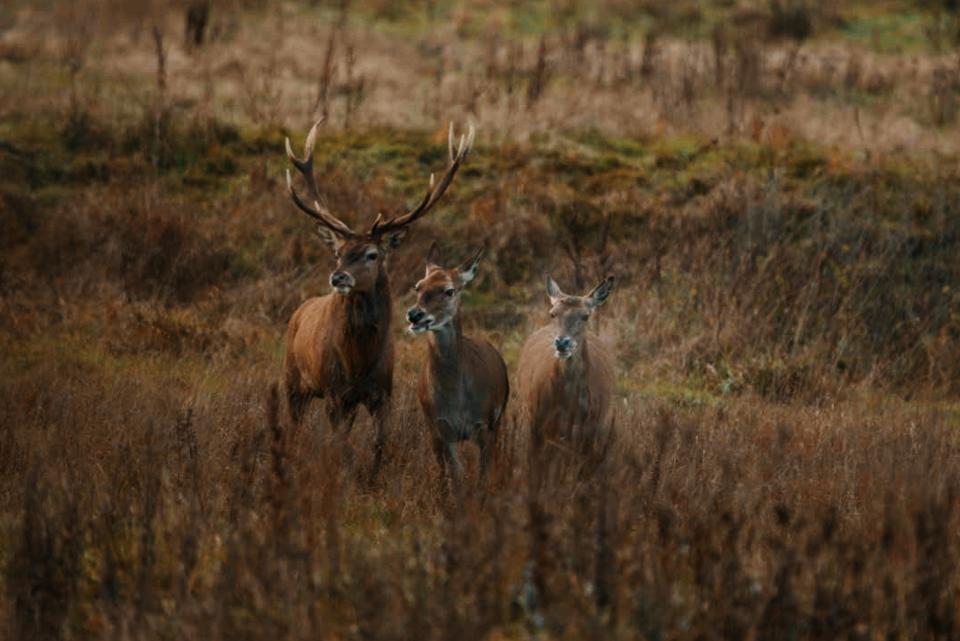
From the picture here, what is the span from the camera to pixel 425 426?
A: 9352 millimetres

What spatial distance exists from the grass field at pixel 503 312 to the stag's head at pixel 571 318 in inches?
26.5

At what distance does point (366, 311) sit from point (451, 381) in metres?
0.94

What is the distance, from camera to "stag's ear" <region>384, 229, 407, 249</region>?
9.27 metres

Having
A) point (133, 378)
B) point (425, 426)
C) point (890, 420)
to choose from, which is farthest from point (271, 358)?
point (890, 420)

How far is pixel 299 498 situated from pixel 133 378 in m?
5.08

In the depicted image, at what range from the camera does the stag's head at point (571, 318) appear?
837cm

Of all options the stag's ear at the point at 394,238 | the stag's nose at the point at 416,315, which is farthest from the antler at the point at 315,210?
the stag's nose at the point at 416,315

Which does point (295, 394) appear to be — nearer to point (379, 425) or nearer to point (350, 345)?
point (350, 345)

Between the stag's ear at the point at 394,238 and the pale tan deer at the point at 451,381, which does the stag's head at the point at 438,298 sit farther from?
the stag's ear at the point at 394,238

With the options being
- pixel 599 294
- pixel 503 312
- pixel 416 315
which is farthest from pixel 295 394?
pixel 503 312

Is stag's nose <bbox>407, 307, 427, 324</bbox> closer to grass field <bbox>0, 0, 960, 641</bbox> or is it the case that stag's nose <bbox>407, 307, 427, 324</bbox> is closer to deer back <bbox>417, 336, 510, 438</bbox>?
deer back <bbox>417, 336, 510, 438</bbox>

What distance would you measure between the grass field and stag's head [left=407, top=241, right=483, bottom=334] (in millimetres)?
868

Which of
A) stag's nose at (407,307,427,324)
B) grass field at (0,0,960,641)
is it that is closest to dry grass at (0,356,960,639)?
grass field at (0,0,960,641)

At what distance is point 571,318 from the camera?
8.68m
